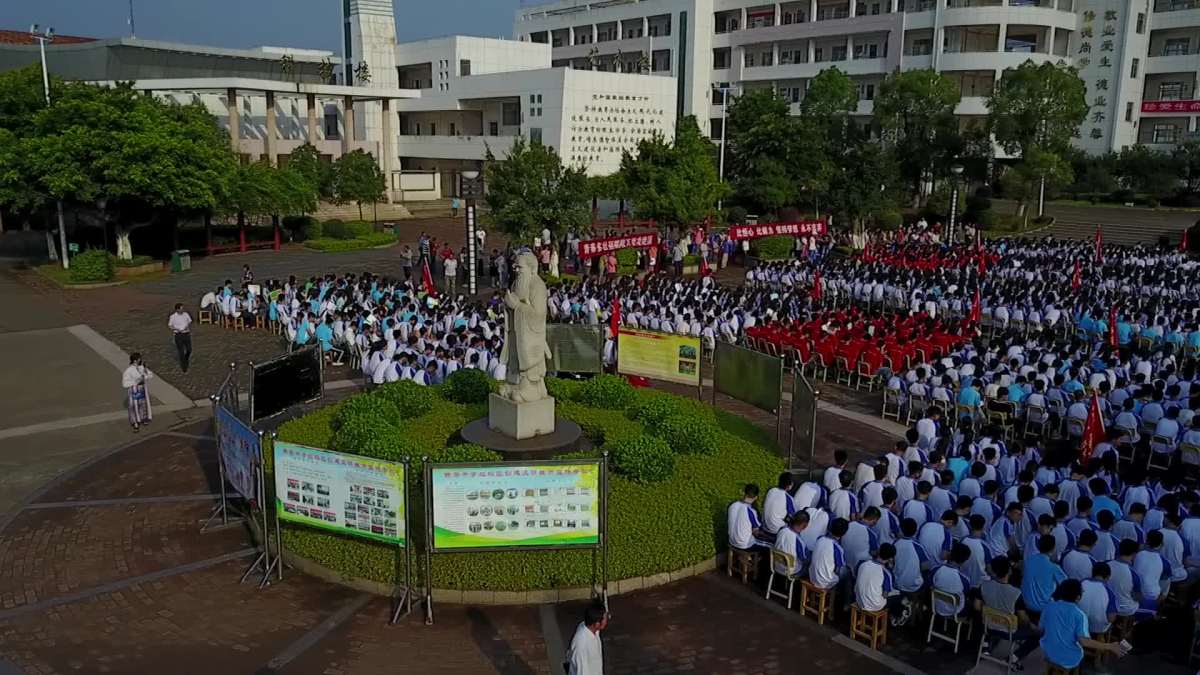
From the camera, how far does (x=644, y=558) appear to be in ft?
30.4

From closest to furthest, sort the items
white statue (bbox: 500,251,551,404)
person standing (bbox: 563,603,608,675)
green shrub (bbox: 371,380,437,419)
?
person standing (bbox: 563,603,608,675)
white statue (bbox: 500,251,551,404)
green shrub (bbox: 371,380,437,419)

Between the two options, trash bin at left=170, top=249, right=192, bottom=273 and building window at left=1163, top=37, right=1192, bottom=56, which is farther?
building window at left=1163, top=37, right=1192, bottom=56

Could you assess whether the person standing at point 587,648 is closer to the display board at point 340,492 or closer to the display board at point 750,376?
the display board at point 340,492

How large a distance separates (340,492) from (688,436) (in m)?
4.62

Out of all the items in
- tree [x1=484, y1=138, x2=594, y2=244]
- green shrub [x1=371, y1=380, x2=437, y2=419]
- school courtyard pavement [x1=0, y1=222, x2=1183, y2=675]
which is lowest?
school courtyard pavement [x1=0, y1=222, x2=1183, y2=675]

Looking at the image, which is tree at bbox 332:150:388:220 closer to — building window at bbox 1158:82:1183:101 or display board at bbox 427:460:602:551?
display board at bbox 427:460:602:551

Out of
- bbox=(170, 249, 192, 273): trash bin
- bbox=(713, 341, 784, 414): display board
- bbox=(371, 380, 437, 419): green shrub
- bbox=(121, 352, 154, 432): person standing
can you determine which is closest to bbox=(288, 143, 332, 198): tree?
bbox=(170, 249, 192, 273): trash bin

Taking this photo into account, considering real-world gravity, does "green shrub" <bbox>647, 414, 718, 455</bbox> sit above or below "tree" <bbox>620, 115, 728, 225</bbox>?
below

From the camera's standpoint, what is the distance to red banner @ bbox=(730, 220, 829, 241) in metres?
32.2

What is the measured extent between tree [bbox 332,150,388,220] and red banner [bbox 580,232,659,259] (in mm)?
18323

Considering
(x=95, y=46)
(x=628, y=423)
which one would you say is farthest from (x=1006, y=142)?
(x=95, y=46)

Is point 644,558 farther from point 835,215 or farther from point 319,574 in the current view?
point 835,215

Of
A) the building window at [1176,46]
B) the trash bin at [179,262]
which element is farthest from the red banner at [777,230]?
the building window at [1176,46]

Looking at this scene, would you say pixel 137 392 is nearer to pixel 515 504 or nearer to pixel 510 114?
pixel 515 504
